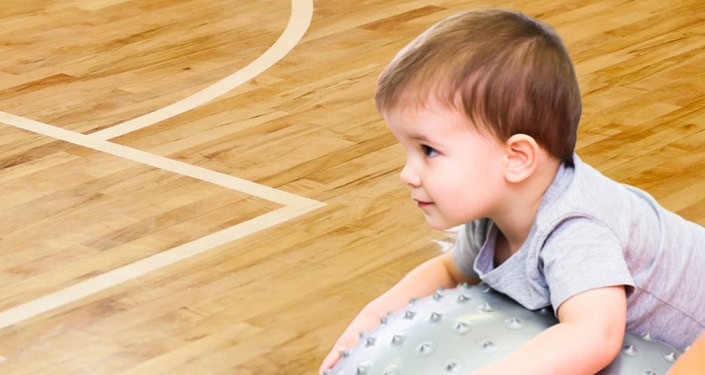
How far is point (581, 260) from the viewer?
157cm

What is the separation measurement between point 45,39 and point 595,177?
319 cm

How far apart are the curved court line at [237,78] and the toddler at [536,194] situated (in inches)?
80.5

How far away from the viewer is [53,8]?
16.2 ft

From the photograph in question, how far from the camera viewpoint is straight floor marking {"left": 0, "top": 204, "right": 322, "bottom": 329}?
257cm

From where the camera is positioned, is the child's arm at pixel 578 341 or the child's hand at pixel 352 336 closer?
the child's arm at pixel 578 341

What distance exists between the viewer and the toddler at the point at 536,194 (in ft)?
5.12

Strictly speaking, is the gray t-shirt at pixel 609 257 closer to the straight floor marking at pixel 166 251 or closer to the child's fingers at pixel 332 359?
the child's fingers at pixel 332 359

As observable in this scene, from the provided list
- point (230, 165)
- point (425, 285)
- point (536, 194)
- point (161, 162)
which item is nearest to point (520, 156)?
point (536, 194)

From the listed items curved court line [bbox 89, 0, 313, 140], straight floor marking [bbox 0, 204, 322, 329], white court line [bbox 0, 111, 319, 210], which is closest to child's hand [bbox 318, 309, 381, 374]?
straight floor marking [bbox 0, 204, 322, 329]

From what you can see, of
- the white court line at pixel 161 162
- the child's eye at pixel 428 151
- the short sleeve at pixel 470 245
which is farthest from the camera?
the white court line at pixel 161 162

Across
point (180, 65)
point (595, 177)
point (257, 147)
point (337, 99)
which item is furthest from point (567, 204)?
point (180, 65)

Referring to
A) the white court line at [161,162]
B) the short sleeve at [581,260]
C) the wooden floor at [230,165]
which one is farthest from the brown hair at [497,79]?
the white court line at [161,162]

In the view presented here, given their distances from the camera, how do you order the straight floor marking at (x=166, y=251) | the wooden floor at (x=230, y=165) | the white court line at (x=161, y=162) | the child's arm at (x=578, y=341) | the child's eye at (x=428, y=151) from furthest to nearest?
the white court line at (x=161, y=162) < the straight floor marking at (x=166, y=251) < the wooden floor at (x=230, y=165) < the child's eye at (x=428, y=151) < the child's arm at (x=578, y=341)

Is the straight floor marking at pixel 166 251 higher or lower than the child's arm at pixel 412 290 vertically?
lower
